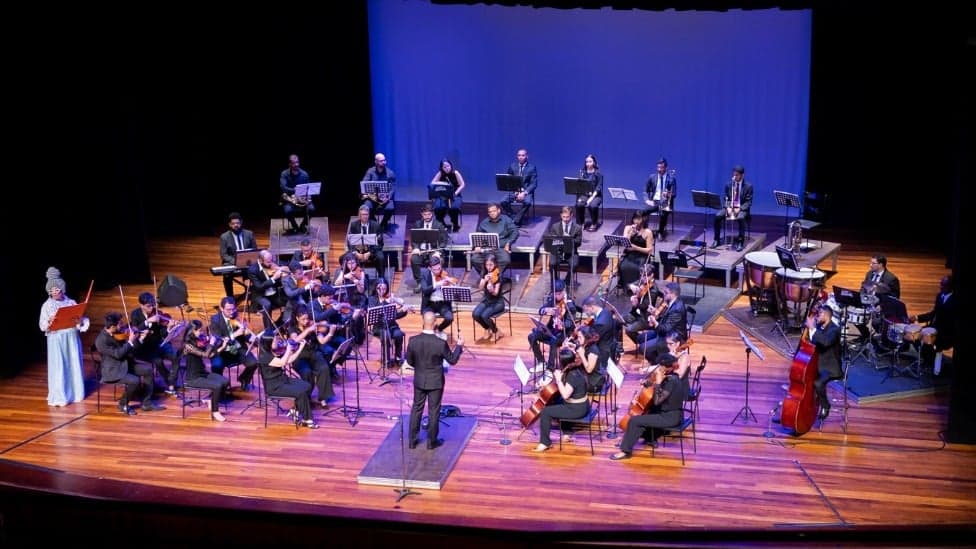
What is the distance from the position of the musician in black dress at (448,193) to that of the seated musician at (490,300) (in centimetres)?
284

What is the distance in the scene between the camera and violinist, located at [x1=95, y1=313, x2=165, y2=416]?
32.9ft

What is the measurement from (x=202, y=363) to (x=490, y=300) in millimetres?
3443

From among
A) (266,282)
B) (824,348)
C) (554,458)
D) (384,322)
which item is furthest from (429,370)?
(266,282)

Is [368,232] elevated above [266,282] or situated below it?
above

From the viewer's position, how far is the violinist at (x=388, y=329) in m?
10.8

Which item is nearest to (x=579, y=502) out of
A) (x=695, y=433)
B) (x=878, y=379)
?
(x=695, y=433)

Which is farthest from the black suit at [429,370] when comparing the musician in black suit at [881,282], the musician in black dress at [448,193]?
the musician in black dress at [448,193]

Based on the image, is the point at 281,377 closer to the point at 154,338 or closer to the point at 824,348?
the point at 154,338

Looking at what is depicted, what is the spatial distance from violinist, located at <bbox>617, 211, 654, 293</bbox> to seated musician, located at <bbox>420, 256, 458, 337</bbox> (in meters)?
2.44

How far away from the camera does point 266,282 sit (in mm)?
12438

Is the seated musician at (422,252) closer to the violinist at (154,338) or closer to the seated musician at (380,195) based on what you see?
the seated musician at (380,195)

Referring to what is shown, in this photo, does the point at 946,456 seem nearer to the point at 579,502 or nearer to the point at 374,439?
the point at 579,502

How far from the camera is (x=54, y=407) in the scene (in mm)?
10406

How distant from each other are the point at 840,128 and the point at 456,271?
6.13 meters
